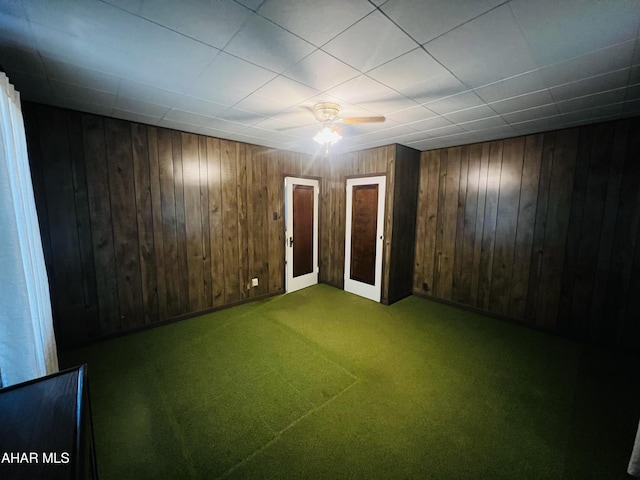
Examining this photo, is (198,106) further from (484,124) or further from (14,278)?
(484,124)

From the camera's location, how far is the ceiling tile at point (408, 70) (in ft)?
5.49

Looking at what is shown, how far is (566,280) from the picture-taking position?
3191 mm

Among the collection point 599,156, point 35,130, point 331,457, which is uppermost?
point 35,130

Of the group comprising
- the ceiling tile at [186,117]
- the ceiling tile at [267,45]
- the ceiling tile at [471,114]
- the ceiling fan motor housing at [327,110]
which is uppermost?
the ceiling tile at [186,117]

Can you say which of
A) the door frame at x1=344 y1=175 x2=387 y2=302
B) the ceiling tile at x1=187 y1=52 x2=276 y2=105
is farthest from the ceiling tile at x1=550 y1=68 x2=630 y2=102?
the ceiling tile at x1=187 y1=52 x2=276 y2=105

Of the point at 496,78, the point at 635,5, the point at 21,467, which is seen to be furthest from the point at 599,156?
the point at 21,467

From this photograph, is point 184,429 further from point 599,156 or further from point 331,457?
point 599,156

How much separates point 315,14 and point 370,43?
401 millimetres

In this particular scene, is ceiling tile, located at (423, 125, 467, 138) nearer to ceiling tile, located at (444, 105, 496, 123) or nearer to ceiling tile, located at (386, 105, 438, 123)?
ceiling tile, located at (444, 105, 496, 123)

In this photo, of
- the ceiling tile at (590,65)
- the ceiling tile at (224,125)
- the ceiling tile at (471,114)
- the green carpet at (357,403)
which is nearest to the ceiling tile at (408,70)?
Result: the ceiling tile at (590,65)

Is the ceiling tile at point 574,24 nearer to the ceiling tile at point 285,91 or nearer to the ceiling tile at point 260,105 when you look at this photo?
the ceiling tile at point 285,91

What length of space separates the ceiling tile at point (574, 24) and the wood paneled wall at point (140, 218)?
347 cm

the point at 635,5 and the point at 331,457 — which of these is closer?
the point at 635,5

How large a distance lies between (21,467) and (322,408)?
1733 mm
